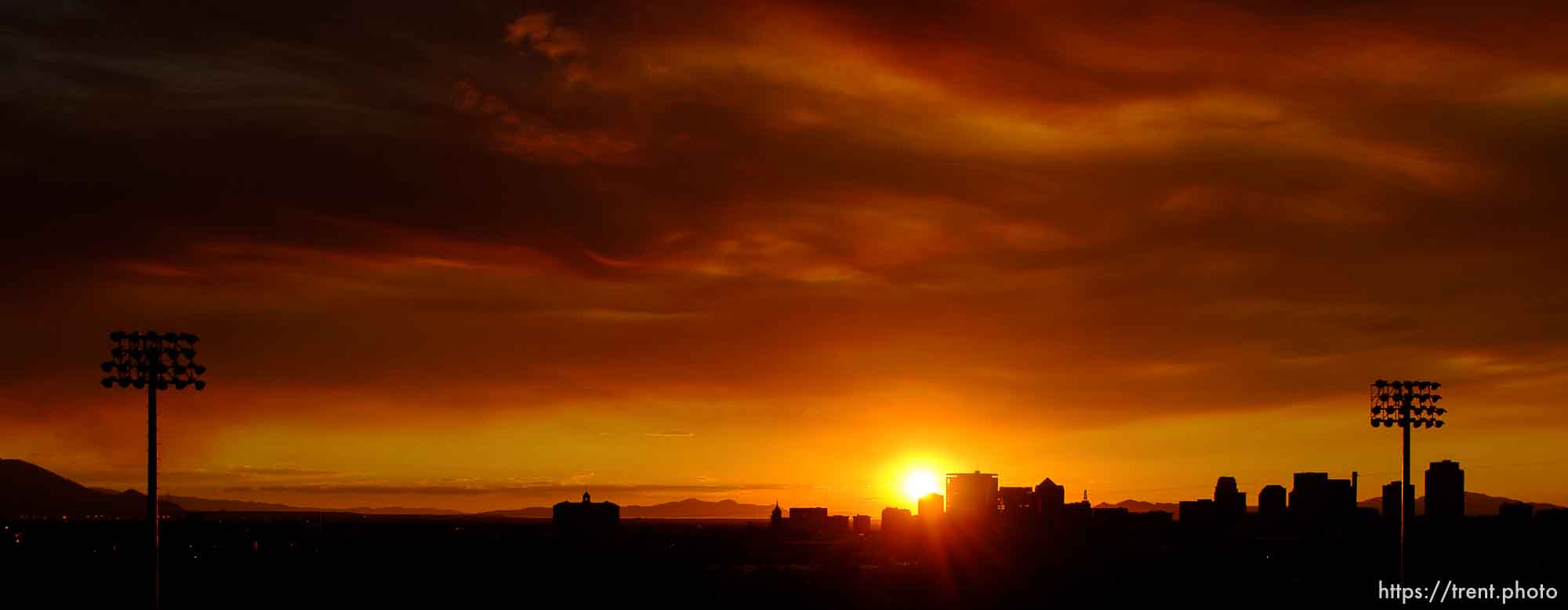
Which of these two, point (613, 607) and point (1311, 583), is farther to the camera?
point (1311, 583)

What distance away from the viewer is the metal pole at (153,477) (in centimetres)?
5625

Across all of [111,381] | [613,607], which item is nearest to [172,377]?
[111,381]

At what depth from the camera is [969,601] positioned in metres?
197

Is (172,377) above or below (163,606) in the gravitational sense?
above

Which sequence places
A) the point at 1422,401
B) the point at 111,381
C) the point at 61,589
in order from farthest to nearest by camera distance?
the point at 61,589 < the point at 1422,401 < the point at 111,381

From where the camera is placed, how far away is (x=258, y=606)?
139625 millimetres

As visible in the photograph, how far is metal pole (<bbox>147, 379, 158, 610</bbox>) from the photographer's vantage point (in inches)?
2215

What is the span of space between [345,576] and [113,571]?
28808mm

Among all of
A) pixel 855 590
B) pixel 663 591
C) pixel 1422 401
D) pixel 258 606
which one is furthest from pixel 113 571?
pixel 1422 401

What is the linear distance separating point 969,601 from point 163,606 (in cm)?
10696

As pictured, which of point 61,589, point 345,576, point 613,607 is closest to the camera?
point 61,589

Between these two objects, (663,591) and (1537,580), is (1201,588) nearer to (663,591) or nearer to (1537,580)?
(1537,580)

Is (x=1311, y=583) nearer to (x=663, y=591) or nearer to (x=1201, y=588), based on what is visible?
(x=1201, y=588)

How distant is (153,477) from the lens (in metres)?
57.4
